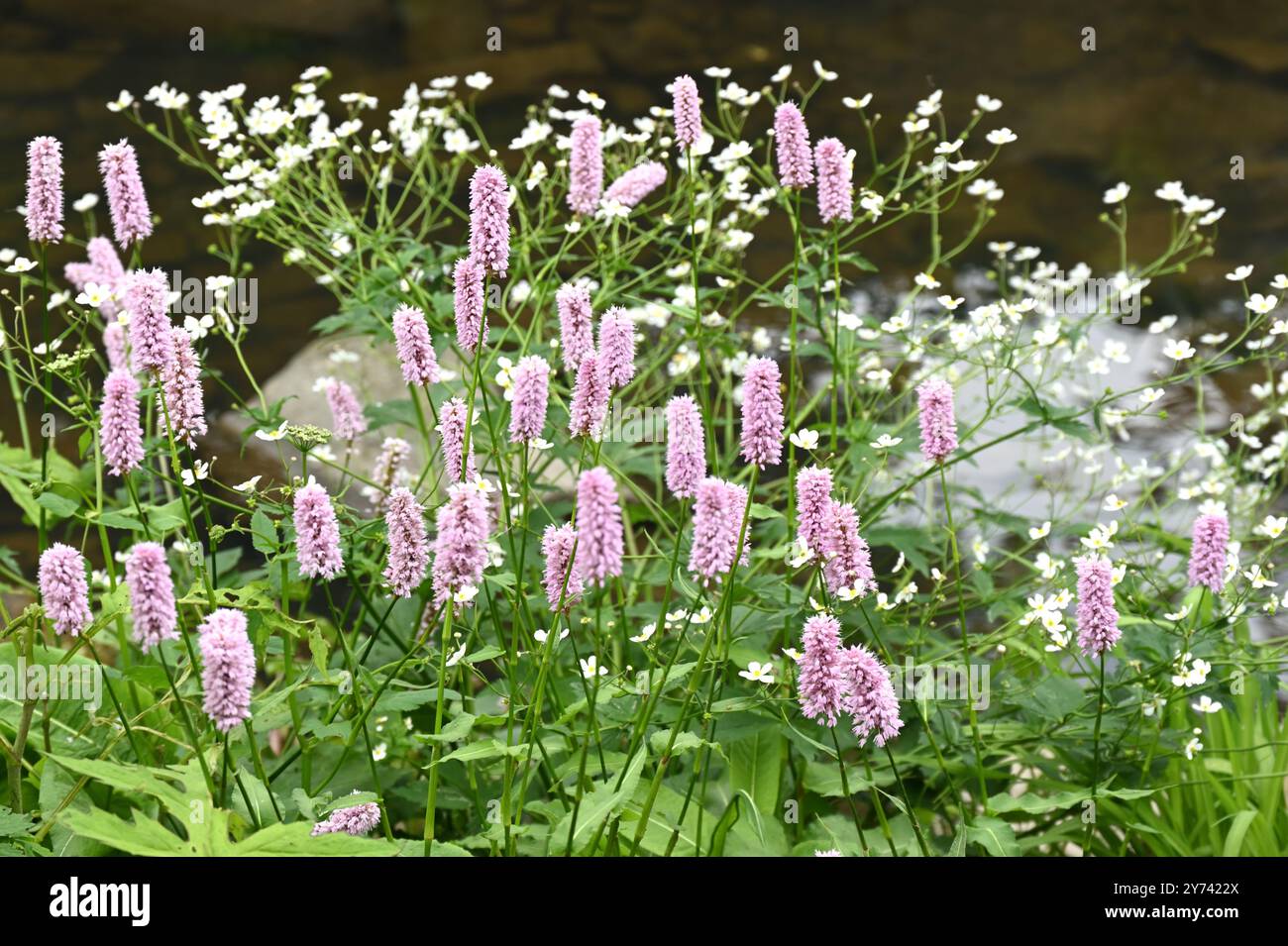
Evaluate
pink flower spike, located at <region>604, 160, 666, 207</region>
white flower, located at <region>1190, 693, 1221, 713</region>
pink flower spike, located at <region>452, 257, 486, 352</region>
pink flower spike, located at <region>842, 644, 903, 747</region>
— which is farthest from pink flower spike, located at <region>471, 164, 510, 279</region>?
white flower, located at <region>1190, 693, 1221, 713</region>

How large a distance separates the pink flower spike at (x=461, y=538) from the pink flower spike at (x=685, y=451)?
0.23 meters

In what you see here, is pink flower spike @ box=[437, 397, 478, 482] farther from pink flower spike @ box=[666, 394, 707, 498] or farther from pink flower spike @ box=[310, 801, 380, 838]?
pink flower spike @ box=[310, 801, 380, 838]

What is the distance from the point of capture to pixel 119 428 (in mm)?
1807

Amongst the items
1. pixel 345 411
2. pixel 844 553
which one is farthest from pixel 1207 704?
pixel 345 411

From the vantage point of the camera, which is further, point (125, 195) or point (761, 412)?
point (125, 195)

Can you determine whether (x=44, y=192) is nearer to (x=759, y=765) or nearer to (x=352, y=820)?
(x=352, y=820)

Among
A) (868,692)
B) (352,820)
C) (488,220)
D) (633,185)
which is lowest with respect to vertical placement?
(352,820)

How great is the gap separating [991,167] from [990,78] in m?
1.45

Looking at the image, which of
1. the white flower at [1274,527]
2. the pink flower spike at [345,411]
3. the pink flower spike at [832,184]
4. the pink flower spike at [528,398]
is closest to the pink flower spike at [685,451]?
the pink flower spike at [528,398]

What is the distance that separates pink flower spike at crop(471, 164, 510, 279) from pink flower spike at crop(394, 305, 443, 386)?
0.42 ft

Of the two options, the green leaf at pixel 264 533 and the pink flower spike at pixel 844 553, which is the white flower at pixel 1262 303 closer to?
the pink flower spike at pixel 844 553

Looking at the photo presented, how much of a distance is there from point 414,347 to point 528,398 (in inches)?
8.6

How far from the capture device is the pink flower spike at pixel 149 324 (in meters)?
1.84

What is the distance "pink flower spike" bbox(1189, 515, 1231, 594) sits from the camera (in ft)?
6.93
